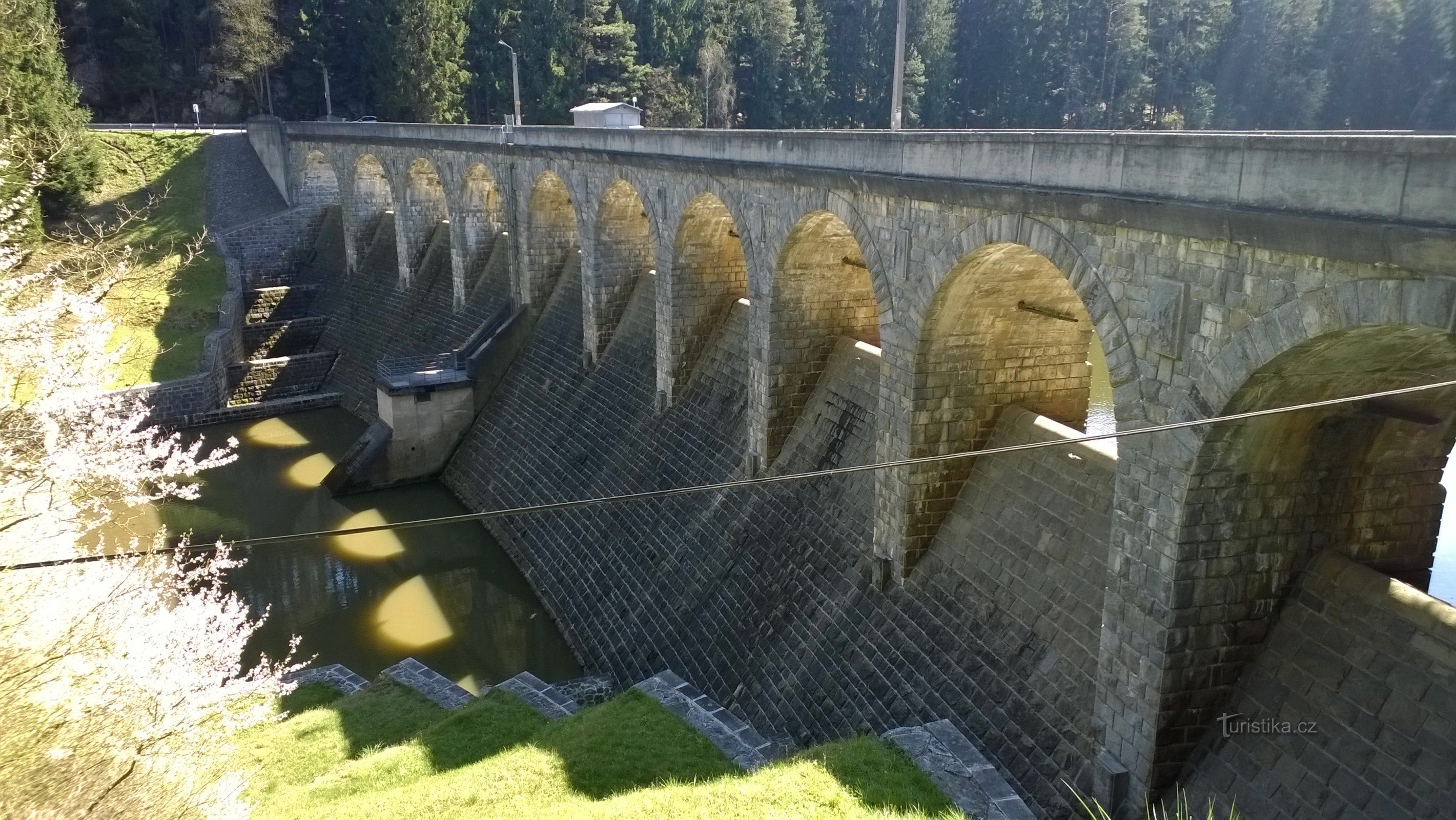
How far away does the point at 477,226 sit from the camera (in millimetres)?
32031

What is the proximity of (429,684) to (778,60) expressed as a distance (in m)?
53.8

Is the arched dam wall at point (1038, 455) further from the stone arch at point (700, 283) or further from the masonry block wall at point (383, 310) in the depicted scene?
the masonry block wall at point (383, 310)

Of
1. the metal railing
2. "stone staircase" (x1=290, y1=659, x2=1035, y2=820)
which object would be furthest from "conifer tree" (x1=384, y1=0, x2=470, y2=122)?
"stone staircase" (x1=290, y1=659, x2=1035, y2=820)

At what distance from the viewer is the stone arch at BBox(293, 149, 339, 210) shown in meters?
43.4

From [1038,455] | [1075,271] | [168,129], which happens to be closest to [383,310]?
[168,129]

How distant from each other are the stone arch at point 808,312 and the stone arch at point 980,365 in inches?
147

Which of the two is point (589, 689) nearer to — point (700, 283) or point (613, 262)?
point (700, 283)

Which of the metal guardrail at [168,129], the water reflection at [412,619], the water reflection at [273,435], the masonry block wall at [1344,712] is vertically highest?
the metal guardrail at [168,129]

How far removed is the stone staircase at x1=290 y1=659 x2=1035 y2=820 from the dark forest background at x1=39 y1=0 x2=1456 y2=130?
46.9 metres

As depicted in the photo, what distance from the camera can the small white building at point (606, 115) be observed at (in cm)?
3148

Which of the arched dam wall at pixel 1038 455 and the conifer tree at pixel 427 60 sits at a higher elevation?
the conifer tree at pixel 427 60

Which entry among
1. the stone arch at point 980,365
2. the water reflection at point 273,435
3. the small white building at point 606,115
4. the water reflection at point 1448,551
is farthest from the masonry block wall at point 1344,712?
the water reflection at point 273,435

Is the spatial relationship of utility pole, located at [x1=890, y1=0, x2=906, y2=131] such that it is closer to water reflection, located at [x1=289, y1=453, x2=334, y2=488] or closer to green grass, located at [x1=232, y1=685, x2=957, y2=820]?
green grass, located at [x1=232, y1=685, x2=957, y2=820]

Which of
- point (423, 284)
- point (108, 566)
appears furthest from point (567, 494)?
point (423, 284)
